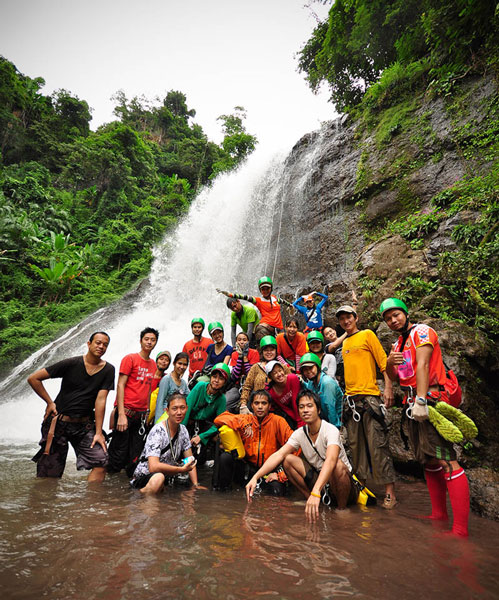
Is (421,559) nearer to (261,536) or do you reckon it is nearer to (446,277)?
(261,536)

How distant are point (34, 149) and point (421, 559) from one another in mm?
34407

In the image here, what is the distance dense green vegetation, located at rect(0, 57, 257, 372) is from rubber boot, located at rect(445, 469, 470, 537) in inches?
618

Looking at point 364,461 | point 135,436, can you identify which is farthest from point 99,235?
point 364,461

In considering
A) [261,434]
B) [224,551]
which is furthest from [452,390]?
[224,551]

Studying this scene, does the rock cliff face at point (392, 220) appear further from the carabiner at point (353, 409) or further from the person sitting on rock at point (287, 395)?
the person sitting on rock at point (287, 395)

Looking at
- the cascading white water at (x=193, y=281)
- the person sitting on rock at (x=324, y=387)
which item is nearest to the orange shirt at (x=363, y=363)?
the person sitting on rock at (x=324, y=387)

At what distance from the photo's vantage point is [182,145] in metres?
35.0

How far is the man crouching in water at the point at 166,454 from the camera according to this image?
3.35m

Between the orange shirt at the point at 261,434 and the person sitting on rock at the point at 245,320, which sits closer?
the orange shirt at the point at 261,434

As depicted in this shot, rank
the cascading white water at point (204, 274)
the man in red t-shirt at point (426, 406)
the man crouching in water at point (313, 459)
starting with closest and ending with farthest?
the man in red t-shirt at point (426, 406)
the man crouching in water at point (313, 459)
the cascading white water at point (204, 274)

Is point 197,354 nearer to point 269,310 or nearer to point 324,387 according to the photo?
point 269,310

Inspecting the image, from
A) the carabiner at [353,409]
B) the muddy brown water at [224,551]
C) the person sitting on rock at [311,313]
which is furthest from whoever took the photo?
the person sitting on rock at [311,313]

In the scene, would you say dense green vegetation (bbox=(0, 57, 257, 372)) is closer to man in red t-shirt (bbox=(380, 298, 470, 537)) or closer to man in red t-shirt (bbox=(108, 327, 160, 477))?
man in red t-shirt (bbox=(108, 327, 160, 477))

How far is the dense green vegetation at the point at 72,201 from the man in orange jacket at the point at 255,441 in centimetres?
1351
